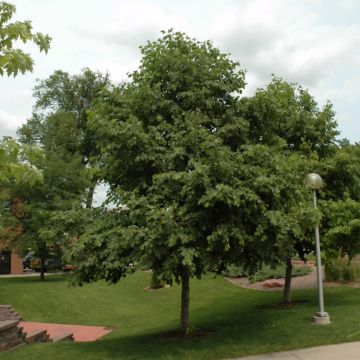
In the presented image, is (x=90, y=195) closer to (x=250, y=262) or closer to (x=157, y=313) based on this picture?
(x=157, y=313)

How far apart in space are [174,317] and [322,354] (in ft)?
31.3

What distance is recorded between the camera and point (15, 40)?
536 cm

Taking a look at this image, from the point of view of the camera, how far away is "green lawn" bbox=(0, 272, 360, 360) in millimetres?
8367

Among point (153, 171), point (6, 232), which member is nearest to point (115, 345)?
point (153, 171)

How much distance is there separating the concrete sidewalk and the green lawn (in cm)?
28

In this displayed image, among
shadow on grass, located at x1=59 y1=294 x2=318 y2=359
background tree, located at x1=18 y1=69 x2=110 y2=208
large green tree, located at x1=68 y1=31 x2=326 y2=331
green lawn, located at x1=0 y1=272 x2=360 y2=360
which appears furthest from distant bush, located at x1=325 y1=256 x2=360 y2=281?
background tree, located at x1=18 y1=69 x2=110 y2=208

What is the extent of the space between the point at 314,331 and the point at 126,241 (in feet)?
13.6

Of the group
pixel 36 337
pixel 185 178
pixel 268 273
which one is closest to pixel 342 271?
pixel 268 273

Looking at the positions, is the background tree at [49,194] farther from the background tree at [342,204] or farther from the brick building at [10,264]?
the background tree at [342,204]

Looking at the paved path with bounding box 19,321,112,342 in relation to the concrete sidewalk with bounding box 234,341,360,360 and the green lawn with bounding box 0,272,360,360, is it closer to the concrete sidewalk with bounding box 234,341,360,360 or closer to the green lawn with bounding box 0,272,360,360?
the green lawn with bounding box 0,272,360,360

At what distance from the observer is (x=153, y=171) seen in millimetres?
9453

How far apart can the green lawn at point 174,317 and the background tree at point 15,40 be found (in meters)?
5.12

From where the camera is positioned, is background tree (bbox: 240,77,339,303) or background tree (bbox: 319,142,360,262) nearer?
background tree (bbox: 240,77,339,303)

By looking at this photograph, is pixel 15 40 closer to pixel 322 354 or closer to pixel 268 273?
pixel 322 354
